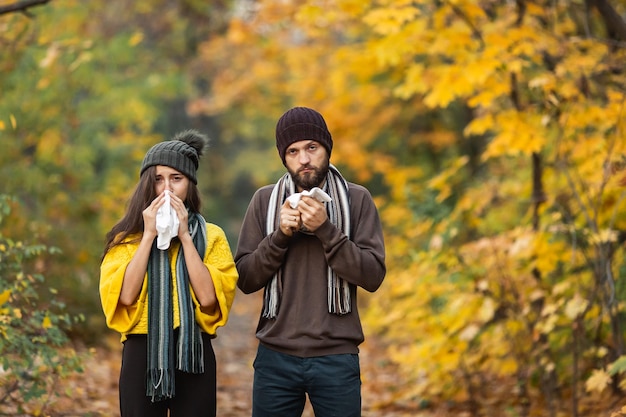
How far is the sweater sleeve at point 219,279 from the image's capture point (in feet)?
10.2

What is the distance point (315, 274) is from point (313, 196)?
0.35 metres

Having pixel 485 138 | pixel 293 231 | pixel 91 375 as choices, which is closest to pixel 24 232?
pixel 91 375

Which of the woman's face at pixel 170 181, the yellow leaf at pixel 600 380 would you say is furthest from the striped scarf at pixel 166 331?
the yellow leaf at pixel 600 380

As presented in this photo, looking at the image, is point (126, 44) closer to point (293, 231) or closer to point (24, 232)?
point (24, 232)

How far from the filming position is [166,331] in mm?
3018

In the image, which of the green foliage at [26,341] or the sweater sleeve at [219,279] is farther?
the green foliage at [26,341]

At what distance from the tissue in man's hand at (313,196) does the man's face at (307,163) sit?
11 centimetres

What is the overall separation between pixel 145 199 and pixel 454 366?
3.77 metres

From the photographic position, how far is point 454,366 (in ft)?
20.4

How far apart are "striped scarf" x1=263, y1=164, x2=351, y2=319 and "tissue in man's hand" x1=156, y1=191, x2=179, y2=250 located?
416 millimetres

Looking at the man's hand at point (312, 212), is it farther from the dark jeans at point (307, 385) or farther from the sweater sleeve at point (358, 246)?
the dark jeans at point (307, 385)

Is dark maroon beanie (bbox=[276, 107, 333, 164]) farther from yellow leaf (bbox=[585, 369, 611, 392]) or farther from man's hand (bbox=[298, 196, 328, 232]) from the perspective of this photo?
yellow leaf (bbox=[585, 369, 611, 392])

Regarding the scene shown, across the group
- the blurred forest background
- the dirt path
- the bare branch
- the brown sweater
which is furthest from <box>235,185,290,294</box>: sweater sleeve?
the bare branch

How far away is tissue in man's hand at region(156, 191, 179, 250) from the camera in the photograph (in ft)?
9.90
